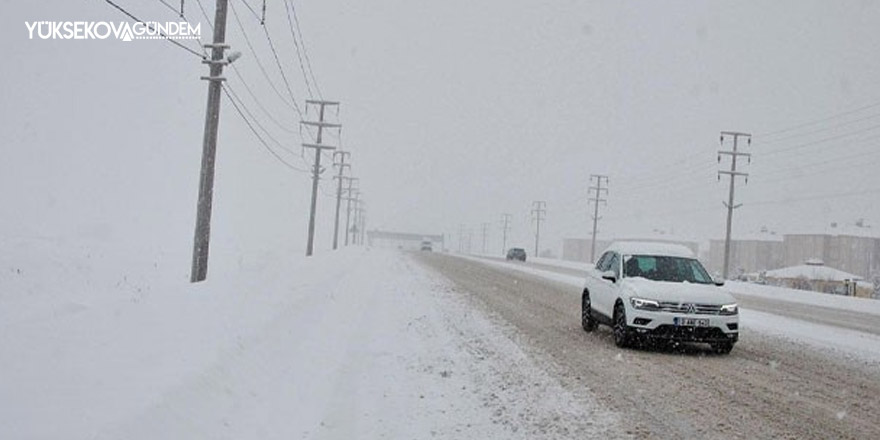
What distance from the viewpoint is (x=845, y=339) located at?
1427cm

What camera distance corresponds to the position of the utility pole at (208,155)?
17.0m

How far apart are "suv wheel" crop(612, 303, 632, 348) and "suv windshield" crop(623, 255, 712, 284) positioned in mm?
841

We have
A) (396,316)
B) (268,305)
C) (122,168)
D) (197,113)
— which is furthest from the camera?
(197,113)

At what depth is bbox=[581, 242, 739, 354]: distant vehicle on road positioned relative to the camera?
35.1 ft

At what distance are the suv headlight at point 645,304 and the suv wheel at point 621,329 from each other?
32cm

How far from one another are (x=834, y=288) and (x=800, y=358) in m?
66.9

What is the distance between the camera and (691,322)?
1066cm

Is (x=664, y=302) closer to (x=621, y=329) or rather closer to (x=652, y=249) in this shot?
(x=621, y=329)

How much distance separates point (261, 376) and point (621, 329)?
19.6 feet

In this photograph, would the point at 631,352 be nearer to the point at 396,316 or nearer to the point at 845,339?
the point at 396,316

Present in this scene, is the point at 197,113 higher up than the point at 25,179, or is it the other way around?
the point at 197,113

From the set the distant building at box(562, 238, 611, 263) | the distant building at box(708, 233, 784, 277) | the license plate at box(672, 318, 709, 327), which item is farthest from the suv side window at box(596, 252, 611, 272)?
the distant building at box(562, 238, 611, 263)

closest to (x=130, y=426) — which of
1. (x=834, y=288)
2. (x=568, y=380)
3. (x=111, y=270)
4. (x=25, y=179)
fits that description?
(x=568, y=380)

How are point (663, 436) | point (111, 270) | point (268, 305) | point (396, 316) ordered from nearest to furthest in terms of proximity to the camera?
point (663, 436)
point (268, 305)
point (396, 316)
point (111, 270)
